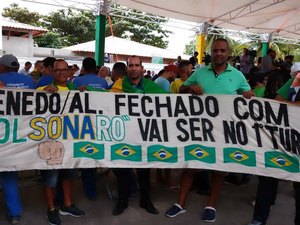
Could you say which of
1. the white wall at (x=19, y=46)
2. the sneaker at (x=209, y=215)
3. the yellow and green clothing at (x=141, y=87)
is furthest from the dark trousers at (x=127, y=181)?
the white wall at (x=19, y=46)


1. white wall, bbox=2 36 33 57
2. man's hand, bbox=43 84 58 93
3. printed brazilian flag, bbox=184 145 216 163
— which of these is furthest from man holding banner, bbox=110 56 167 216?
white wall, bbox=2 36 33 57

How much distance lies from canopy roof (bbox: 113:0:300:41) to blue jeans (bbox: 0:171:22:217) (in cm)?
867

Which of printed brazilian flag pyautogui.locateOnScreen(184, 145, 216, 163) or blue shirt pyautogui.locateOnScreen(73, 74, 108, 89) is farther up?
blue shirt pyautogui.locateOnScreen(73, 74, 108, 89)

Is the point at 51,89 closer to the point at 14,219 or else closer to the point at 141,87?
the point at 141,87

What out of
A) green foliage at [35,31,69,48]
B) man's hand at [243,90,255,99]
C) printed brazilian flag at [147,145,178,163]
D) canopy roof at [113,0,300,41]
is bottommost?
printed brazilian flag at [147,145,178,163]

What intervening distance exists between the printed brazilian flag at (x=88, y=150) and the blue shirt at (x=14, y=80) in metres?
0.85

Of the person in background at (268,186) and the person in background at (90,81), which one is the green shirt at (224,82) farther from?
the person in background at (90,81)

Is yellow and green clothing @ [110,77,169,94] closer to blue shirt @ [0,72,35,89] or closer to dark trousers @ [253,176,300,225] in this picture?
blue shirt @ [0,72,35,89]

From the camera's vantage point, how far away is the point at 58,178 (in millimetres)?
3684

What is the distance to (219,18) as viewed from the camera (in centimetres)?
1326

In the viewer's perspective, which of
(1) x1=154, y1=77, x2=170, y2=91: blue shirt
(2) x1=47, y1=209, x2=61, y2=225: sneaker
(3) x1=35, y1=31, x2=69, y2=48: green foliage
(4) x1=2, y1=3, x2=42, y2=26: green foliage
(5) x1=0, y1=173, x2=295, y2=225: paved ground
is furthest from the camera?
(4) x1=2, y1=3, x2=42, y2=26: green foliage

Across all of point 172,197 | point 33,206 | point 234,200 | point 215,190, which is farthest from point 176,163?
point 33,206

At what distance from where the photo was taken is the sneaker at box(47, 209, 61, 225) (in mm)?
3369

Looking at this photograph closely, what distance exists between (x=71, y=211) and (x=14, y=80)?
4.92 ft
